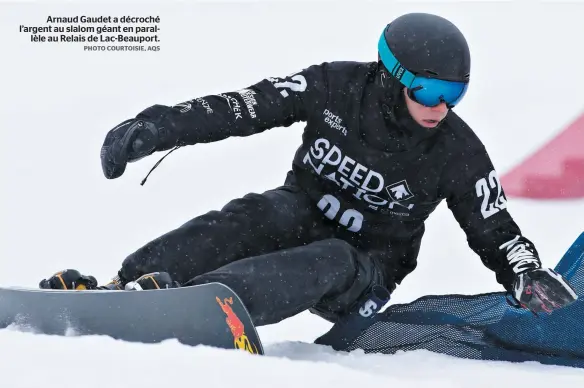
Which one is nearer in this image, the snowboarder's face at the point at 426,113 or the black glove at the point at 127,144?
the black glove at the point at 127,144

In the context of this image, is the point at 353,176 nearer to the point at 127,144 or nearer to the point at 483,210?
the point at 483,210

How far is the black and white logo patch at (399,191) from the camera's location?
11.9 feet

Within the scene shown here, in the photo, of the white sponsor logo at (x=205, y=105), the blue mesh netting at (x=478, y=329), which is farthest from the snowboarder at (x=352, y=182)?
the blue mesh netting at (x=478, y=329)

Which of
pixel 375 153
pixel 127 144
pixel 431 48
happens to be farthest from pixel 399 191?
pixel 127 144

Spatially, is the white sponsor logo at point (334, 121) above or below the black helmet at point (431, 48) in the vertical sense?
below

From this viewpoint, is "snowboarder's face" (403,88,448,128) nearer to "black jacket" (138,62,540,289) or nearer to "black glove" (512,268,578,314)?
"black jacket" (138,62,540,289)

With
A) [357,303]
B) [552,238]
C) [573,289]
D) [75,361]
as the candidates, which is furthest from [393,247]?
[552,238]

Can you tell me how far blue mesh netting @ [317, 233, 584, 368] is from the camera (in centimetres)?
333

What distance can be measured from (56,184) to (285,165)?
1.52m

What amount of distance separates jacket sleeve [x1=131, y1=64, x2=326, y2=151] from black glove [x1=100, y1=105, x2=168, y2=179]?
0.05m

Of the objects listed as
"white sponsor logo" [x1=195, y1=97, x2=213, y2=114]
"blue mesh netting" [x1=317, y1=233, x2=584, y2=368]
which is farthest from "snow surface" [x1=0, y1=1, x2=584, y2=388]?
"white sponsor logo" [x1=195, y1=97, x2=213, y2=114]

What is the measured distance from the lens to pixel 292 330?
4.49 metres

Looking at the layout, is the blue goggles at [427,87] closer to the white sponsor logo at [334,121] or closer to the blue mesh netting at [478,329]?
the white sponsor logo at [334,121]

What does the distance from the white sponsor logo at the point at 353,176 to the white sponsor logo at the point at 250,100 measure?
1.05 feet
